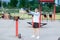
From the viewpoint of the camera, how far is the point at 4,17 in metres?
39.8

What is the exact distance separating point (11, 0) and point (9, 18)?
41796 millimetres

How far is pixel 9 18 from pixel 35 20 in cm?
2206

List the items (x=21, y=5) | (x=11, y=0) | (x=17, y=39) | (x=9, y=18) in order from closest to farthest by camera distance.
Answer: (x=17, y=39), (x=9, y=18), (x=21, y=5), (x=11, y=0)

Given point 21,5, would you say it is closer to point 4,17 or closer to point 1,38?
point 4,17

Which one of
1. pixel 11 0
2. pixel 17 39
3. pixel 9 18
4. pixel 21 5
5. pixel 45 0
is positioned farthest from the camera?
pixel 11 0

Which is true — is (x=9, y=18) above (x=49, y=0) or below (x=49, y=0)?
below

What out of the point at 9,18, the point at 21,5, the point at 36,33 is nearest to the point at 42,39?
the point at 36,33

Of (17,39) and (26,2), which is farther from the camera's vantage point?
(26,2)

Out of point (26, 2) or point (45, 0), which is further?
point (26, 2)

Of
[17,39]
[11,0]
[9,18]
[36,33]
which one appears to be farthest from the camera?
[11,0]

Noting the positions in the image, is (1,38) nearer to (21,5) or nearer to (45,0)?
(45,0)

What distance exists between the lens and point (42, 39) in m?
16.4

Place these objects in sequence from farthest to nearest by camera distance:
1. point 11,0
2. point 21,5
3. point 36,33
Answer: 1. point 11,0
2. point 21,5
3. point 36,33

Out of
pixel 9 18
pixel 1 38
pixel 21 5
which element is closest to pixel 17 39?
pixel 1 38
